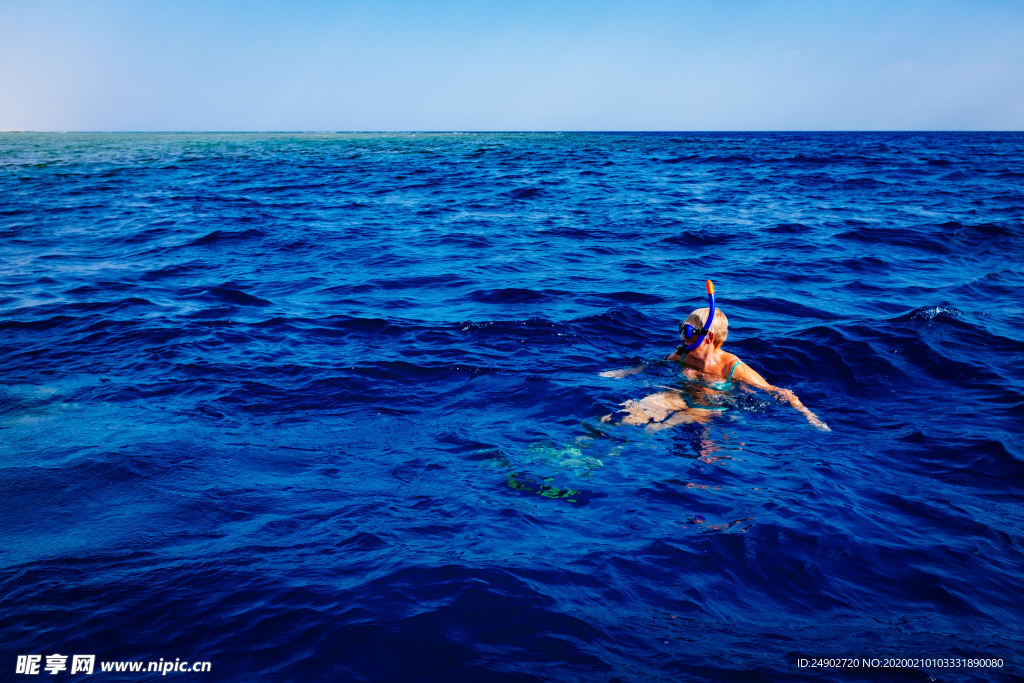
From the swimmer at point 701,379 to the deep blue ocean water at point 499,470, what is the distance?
203 mm

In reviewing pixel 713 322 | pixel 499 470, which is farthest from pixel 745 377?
pixel 499 470

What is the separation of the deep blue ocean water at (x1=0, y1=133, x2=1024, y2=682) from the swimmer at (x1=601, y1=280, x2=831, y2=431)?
203mm

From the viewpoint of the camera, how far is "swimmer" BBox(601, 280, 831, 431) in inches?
255

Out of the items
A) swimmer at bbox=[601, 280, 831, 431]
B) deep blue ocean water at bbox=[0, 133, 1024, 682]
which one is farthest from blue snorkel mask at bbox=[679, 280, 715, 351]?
deep blue ocean water at bbox=[0, 133, 1024, 682]

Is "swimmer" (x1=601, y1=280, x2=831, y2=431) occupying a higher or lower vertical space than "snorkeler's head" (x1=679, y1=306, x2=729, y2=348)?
lower

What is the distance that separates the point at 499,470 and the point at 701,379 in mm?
2880

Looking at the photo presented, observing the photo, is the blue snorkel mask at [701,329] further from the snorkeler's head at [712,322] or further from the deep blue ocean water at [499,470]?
the deep blue ocean water at [499,470]

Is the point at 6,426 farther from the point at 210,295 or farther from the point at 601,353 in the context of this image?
the point at 601,353

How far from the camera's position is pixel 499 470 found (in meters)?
5.39

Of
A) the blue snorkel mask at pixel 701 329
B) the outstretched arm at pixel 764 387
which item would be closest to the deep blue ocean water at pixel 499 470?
the outstretched arm at pixel 764 387

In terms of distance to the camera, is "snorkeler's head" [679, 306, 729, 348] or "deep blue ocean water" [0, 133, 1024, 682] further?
"snorkeler's head" [679, 306, 729, 348]

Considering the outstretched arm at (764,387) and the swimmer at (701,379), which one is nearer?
the swimmer at (701,379)

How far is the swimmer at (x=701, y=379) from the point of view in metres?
6.48

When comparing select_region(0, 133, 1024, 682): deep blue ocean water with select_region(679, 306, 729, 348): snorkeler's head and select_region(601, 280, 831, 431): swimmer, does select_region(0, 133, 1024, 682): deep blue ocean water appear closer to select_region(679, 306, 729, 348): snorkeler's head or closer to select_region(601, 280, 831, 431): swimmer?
select_region(601, 280, 831, 431): swimmer
